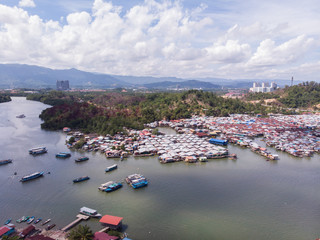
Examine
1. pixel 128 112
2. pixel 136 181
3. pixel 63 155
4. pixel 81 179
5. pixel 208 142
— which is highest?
pixel 128 112

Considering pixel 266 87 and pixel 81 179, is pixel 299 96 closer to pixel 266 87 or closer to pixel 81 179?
pixel 81 179

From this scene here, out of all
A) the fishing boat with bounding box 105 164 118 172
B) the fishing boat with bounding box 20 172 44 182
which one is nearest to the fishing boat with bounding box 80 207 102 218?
the fishing boat with bounding box 105 164 118 172

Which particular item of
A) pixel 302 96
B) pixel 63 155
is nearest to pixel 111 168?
pixel 63 155

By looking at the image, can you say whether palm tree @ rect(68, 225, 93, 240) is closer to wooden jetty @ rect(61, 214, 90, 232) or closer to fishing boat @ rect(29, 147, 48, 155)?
wooden jetty @ rect(61, 214, 90, 232)

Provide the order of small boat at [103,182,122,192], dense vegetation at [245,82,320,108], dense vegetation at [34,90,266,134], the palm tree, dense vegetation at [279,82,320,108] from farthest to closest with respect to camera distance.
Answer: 1. dense vegetation at [245,82,320,108]
2. dense vegetation at [279,82,320,108]
3. dense vegetation at [34,90,266,134]
4. small boat at [103,182,122,192]
5. the palm tree

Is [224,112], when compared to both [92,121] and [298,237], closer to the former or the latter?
[92,121]

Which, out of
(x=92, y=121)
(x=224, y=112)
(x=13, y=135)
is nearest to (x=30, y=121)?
(x=13, y=135)
